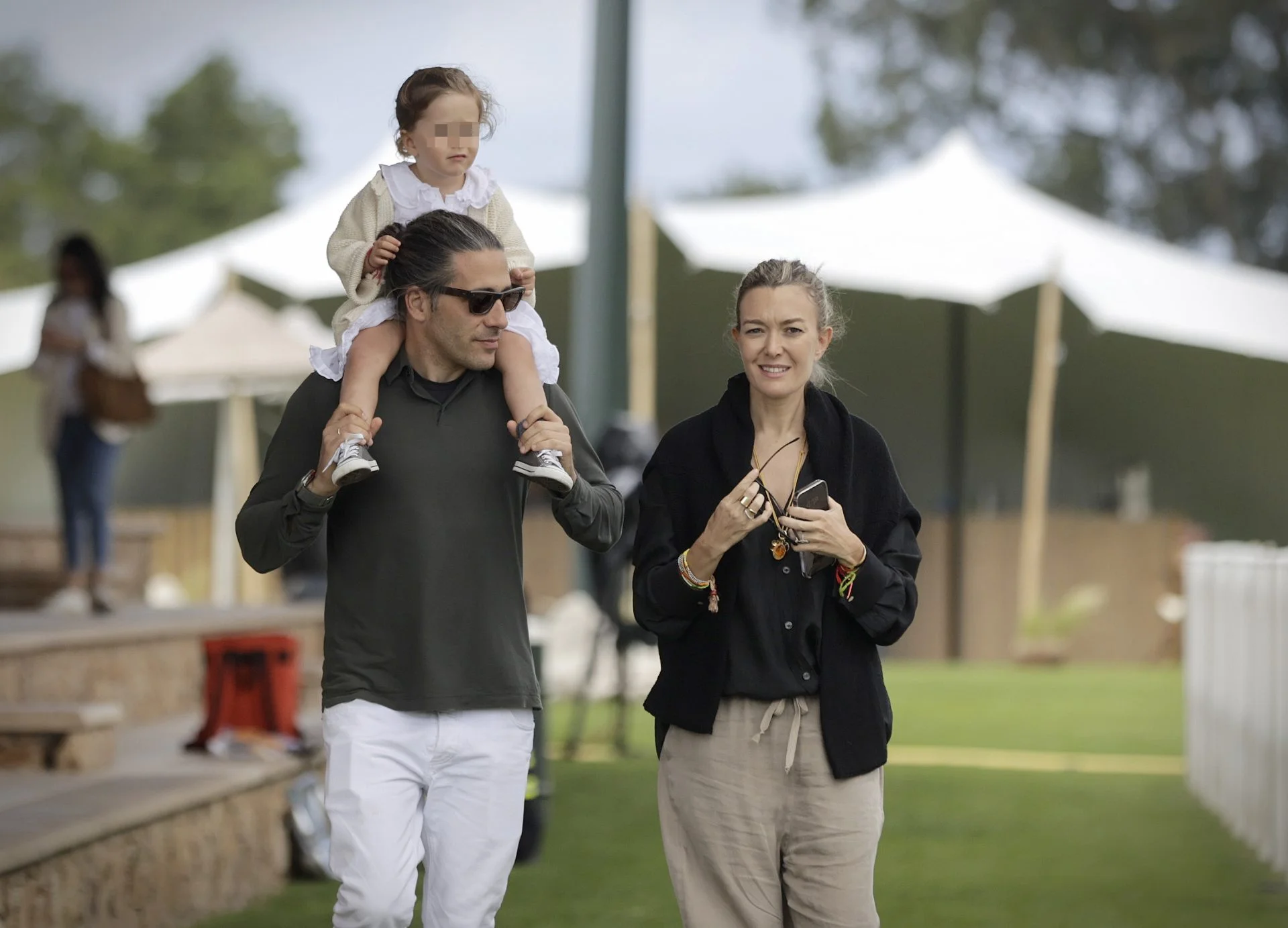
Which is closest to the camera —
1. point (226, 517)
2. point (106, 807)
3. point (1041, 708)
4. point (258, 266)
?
point (106, 807)

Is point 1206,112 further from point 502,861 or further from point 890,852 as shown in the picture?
point 502,861

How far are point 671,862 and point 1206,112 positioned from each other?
39441 mm

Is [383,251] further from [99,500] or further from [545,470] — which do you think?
[99,500]

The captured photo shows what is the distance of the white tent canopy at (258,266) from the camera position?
58.8 feet

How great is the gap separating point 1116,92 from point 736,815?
4030cm

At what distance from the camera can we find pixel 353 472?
Answer: 10.8 feet

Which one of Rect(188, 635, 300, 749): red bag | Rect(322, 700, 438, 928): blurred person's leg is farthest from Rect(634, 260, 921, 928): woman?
Rect(188, 635, 300, 749): red bag

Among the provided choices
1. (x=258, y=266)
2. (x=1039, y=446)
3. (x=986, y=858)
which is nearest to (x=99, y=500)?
(x=986, y=858)

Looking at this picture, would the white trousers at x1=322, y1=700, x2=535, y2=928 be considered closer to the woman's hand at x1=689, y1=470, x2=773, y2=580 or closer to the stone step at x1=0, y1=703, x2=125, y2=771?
the woman's hand at x1=689, y1=470, x2=773, y2=580

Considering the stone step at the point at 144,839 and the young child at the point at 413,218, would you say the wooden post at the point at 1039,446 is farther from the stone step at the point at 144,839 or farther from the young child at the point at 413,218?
the young child at the point at 413,218

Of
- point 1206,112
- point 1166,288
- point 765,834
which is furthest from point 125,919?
point 1206,112

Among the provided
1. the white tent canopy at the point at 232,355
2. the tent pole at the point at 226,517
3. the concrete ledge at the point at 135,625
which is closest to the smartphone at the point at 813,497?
the concrete ledge at the point at 135,625

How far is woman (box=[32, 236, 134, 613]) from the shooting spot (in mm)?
9211

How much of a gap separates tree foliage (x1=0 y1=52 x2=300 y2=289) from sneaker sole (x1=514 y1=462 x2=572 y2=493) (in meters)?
45.2
